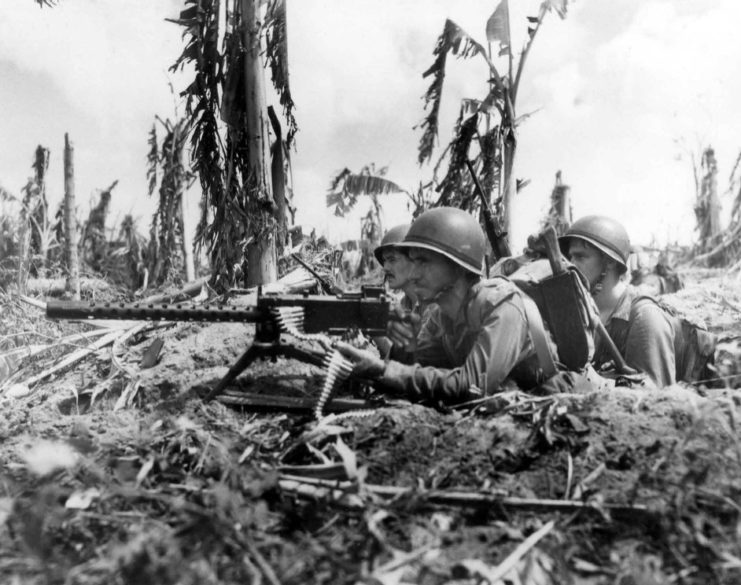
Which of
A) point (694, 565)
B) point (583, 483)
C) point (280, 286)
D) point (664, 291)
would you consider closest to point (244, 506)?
point (583, 483)

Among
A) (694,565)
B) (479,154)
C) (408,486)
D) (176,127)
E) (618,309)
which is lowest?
(694,565)

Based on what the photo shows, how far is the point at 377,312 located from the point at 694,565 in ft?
6.88

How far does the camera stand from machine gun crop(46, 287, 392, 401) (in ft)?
12.3

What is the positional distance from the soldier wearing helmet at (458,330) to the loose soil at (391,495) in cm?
19

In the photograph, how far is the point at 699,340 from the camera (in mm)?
5340

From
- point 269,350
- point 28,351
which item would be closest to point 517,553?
point 269,350

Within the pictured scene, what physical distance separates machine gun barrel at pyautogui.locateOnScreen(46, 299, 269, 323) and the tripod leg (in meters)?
0.22

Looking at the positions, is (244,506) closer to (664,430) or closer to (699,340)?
(664,430)

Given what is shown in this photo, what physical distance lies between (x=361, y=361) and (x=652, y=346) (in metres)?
2.60

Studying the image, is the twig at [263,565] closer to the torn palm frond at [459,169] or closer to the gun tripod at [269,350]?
the gun tripod at [269,350]

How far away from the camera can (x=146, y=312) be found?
3807 millimetres

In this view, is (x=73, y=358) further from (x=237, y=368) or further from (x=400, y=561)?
(x=400, y=561)

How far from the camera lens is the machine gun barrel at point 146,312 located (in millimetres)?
3734

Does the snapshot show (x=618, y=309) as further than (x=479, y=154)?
No
